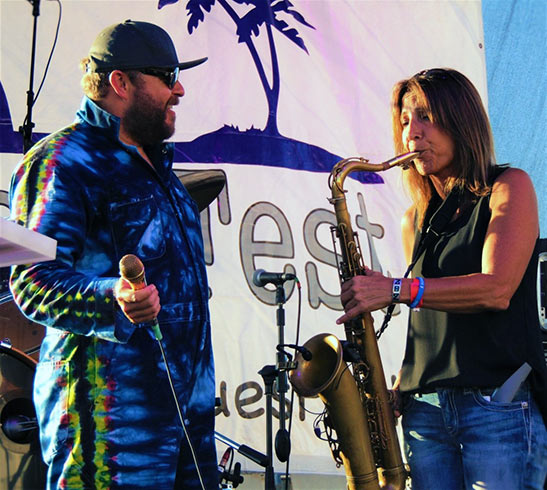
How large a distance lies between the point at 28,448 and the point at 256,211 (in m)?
1.92

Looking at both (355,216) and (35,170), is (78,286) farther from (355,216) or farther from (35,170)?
(355,216)

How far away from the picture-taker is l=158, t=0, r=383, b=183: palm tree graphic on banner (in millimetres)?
4980

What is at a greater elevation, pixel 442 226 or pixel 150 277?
pixel 442 226

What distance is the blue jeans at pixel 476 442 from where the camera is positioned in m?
2.59

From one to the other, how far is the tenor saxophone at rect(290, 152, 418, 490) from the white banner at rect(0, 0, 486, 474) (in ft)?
4.27

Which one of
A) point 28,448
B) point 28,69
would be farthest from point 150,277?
point 28,69

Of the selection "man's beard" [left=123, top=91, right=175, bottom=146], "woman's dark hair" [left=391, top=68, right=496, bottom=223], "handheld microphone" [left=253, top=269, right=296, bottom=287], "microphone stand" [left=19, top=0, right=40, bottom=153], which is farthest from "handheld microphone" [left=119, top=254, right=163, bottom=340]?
"microphone stand" [left=19, top=0, right=40, bottom=153]

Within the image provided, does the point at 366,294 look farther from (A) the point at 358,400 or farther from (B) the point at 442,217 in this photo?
(A) the point at 358,400

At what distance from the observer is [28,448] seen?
386 centimetres

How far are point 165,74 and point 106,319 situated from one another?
93cm

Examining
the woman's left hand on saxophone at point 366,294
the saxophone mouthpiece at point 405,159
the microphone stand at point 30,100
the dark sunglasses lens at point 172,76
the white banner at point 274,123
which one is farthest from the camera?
the white banner at point 274,123

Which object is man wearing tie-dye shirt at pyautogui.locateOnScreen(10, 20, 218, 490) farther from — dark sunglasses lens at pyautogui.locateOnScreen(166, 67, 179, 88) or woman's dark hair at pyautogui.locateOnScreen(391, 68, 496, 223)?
woman's dark hair at pyautogui.locateOnScreen(391, 68, 496, 223)

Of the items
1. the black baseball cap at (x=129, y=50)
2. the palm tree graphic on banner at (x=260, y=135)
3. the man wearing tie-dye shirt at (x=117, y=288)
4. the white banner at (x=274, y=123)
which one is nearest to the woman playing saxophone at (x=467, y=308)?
the man wearing tie-dye shirt at (x=117, y=288)

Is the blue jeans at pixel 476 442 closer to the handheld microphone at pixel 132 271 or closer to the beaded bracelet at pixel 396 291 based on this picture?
the beaded bracelet at pixel 396 291
